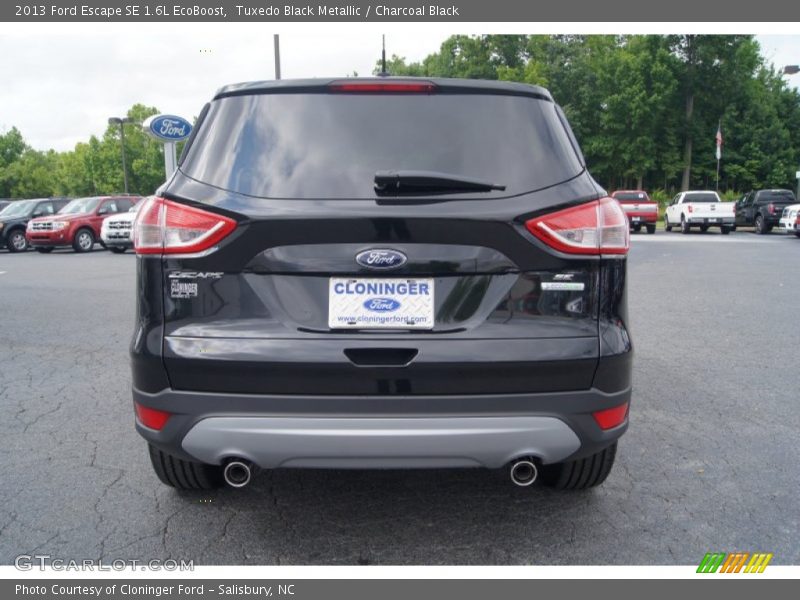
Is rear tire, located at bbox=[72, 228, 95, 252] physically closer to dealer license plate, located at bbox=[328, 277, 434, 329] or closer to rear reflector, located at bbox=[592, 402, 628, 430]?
dealer license plate, located at bbox=[328, 277, 434, 329]

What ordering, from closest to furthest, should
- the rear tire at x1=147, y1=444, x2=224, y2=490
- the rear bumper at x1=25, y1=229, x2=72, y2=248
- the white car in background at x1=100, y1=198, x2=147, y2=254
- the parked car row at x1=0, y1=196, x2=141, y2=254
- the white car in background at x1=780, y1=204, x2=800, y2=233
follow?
the rear tire at x1=147, y1=444, x2=224, y2=490 → the white car in background at x1=100, y1=198, x2=147, y2=254 → the parked car row at x1=0, y1=196, x2=141, y2=254 → the rear bumper at x1=25, y1=229, x2=72, y2=248 → the white car in background at x1=780, y1=204, x2=800, y2=233

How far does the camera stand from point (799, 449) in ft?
12.7

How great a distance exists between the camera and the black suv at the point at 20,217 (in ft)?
76.5

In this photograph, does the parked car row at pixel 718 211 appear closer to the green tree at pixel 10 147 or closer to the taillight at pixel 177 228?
the taillight at pixel 177 228

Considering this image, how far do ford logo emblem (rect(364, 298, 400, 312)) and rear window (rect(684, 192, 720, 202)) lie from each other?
3144cm

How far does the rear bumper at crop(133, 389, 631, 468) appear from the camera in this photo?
2.44m

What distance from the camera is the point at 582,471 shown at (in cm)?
312

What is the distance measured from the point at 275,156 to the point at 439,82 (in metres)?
0.75

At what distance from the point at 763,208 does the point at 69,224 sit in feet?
84.4

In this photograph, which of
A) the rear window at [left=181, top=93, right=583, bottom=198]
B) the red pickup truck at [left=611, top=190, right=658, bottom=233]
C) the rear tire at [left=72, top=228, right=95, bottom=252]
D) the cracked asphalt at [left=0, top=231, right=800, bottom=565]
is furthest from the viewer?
the red pickup truck at [left=611, top=190, right=658, bottom=233]

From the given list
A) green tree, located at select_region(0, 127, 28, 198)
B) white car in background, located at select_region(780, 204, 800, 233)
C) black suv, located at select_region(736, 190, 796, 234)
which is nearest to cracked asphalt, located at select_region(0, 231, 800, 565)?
white car in background, located at select_region(780, 204, 800, 233)

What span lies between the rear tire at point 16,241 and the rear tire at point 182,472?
2353cm

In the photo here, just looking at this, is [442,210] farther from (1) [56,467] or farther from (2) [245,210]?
(1) [56,467]

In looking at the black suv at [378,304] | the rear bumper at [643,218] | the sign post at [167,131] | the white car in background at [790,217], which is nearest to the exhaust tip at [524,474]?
the black suv at [378,304]
